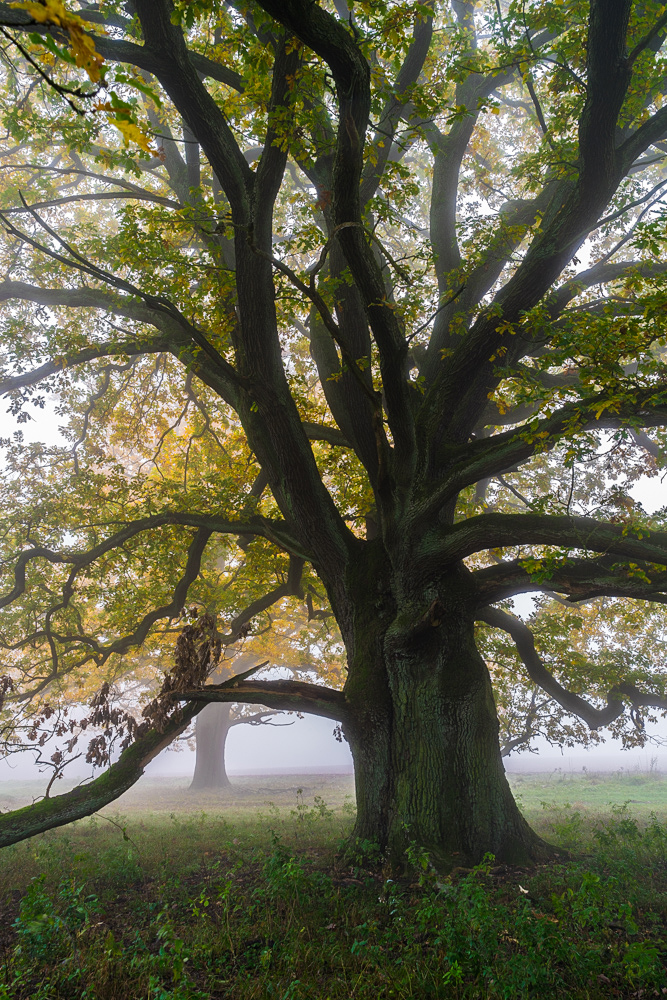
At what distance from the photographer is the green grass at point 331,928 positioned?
353 centimetres

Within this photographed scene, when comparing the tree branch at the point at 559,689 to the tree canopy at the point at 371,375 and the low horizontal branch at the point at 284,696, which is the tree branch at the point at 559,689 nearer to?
the tree canopy at the point at 371,375

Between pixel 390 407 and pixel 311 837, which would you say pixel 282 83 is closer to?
pixel 390 407

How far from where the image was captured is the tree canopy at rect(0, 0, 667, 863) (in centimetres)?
560

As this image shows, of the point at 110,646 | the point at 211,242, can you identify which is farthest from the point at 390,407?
the point at 110,646

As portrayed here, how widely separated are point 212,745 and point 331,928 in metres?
21.4

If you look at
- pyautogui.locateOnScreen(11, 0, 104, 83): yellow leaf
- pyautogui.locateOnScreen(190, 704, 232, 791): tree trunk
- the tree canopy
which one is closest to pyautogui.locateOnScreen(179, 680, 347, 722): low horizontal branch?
the tree canopy

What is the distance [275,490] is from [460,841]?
4.92 metres

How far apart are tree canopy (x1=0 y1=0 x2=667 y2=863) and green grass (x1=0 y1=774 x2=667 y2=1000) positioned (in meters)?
1.12

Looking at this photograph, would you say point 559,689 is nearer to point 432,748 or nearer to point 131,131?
point 432,748

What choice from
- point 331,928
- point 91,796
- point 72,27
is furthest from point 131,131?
point 91,796

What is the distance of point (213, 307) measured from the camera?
816 centimetres

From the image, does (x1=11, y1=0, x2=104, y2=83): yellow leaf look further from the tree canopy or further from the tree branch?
the tree branch

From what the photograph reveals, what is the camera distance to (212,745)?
24.2m

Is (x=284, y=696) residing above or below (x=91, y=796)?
A: above
